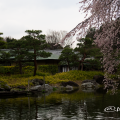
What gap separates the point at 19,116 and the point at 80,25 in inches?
216

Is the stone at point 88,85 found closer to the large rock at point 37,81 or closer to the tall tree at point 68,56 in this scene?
the tall tree at point 68,56

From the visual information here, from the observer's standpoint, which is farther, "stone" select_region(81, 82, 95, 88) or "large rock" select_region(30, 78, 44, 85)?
"stone" select_region(81, 82, 95, 88)

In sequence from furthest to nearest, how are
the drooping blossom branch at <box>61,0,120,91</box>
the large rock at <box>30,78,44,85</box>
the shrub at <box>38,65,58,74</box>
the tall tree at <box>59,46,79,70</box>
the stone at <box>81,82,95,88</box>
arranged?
the shrub at <box>38,65,58,74</box> < the tall tree at <box>59,46,79,70</box> < the stone at <box>81,82,95,88</box> < the large rock at <box>30,78,44,85</box> < the drooping blossom branch at <box>61,0,120,91</box>

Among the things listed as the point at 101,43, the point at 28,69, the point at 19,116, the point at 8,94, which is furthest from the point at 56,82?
the point at 101,43

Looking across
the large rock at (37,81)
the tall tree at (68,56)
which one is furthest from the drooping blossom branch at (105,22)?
the tall tree at (68,56)

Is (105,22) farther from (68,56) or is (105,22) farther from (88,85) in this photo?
(68,56)

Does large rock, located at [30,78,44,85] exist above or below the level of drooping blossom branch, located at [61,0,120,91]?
below

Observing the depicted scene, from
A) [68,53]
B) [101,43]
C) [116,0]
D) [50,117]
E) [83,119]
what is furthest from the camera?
[68,53]

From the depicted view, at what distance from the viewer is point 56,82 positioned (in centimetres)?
2677

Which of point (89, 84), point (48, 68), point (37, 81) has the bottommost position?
point (89, 84)

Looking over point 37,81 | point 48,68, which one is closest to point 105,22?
point 37,81

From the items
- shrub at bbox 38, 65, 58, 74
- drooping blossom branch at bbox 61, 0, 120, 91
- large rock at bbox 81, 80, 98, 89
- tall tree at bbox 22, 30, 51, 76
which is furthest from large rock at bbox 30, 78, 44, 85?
drooping blossom branch at bbox 61, 0, 120, 91

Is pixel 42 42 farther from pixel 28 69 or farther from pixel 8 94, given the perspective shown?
pixel 8 94

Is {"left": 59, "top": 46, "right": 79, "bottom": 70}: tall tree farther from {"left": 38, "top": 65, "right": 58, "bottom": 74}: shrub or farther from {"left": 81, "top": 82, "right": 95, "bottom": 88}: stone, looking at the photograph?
{"left": 81, "top": 82, "right": 95, "bottom": 88}: stone
